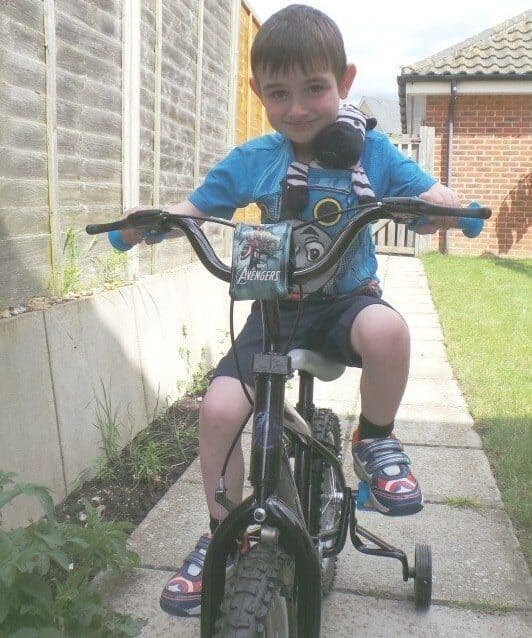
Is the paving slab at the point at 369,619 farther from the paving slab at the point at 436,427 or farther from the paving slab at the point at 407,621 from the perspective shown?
the paving slab at the point at 436,427

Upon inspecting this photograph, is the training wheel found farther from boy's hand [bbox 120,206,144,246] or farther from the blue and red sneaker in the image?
boy's hand [bbox 120,206,144,246]

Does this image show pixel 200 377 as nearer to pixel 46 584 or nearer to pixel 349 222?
pixel 46 584

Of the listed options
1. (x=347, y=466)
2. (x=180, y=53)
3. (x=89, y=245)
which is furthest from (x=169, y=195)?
(x=347, y=466)

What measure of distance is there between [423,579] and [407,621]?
0.47 ft

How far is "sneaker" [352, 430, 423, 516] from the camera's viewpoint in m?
1.97

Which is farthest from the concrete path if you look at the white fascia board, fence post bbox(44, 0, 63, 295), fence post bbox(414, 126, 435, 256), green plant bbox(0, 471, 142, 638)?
the white fascia board

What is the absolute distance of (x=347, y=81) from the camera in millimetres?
2084

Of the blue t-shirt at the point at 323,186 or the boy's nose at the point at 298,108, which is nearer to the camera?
the boy's nose at the point at 298,108

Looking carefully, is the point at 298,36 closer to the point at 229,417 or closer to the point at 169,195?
the point at 229,417

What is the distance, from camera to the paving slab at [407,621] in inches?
90.0

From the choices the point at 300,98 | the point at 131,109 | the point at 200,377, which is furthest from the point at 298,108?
the point at 200,377

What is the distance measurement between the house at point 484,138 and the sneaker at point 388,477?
35.2 feet

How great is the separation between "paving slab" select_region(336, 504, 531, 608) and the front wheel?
45.3 inches

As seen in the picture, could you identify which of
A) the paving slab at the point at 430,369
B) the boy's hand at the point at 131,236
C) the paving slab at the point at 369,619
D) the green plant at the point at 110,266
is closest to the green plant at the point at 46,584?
the paving slab at the point at 369,619
